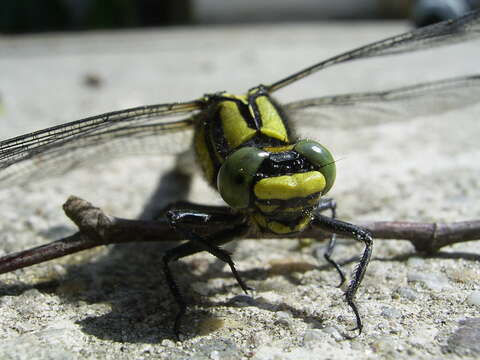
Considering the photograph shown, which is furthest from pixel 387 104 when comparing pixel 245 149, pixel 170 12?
pixel 170 12

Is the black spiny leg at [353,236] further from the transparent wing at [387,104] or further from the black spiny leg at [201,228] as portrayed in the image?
the transparent wing at [387,104]

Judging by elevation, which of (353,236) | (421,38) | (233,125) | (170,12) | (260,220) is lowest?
(353,236)

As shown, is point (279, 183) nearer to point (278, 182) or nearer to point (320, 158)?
point (278, 182)

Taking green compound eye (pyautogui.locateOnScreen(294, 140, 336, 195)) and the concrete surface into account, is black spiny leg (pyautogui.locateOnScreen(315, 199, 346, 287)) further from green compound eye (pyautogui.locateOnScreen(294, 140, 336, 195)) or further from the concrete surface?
green compound eye (pyautogui.locateOnScreen(294, 140, 336, 195))

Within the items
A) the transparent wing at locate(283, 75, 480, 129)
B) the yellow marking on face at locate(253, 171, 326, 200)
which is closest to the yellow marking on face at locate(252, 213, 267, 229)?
the yellow marking on face at locate(253, 171, 326, 200)

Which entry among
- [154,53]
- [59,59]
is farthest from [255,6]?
[59,59]

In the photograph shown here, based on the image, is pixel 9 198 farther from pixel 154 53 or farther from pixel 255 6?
pixel 255 6

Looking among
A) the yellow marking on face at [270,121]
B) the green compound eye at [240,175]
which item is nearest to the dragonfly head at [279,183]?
the green compound eye at [240,175]
